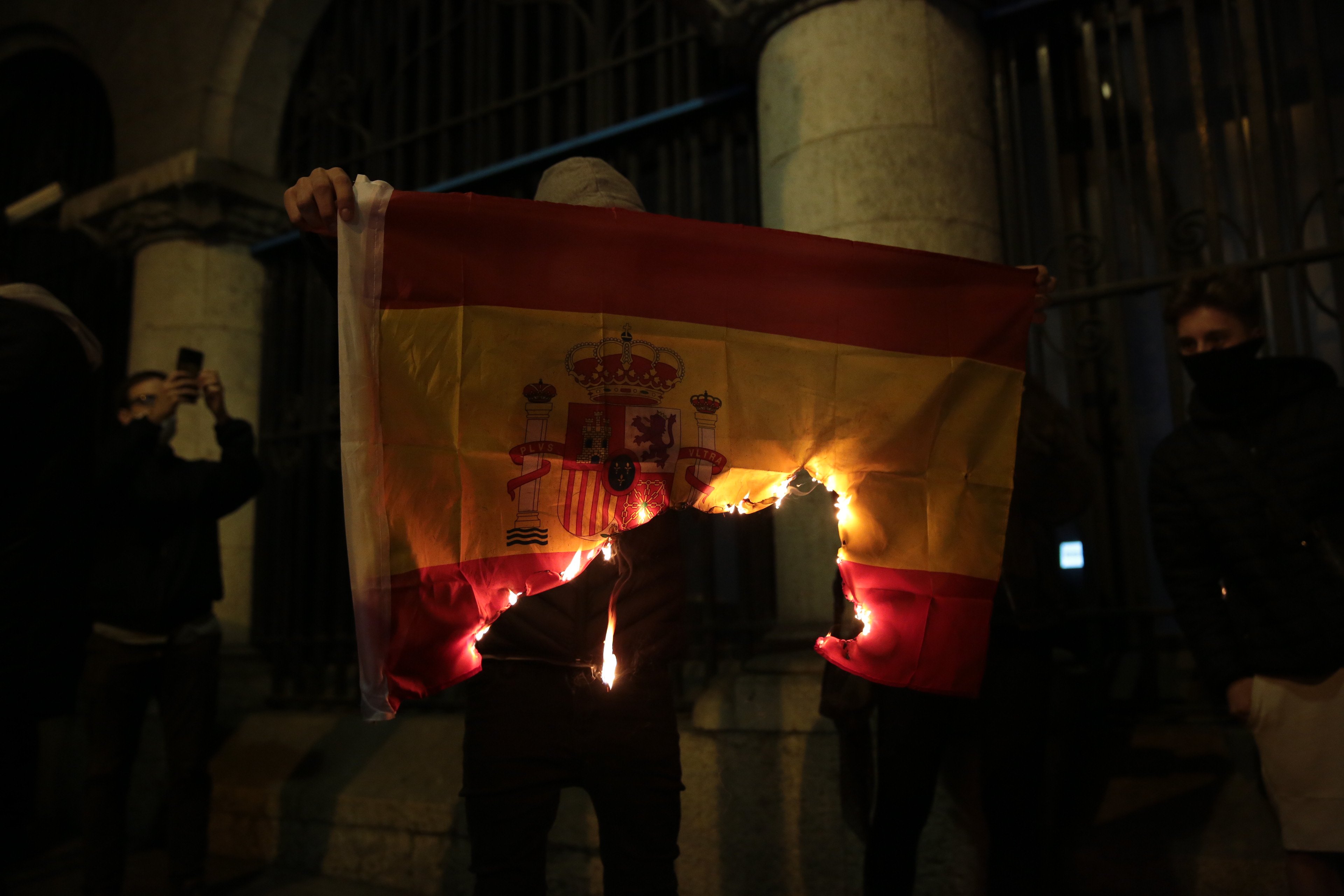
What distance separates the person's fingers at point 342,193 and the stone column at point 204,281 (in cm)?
439

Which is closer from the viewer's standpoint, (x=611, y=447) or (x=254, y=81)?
(x=611, y=447)

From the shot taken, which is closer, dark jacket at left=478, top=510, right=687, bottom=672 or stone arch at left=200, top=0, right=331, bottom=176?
dark jacket at left=478, top=510, right=687, bottom=672

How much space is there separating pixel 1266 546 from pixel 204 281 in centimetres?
587

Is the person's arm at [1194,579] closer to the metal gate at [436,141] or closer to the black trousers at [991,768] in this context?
the black trousers at [991,768]

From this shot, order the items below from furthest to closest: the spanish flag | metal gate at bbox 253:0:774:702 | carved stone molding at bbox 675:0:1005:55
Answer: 1. metal gate at bbox 253:0:774:702
2. carved stone molding at bbox 675:0:1005:55
3. the spanish flag

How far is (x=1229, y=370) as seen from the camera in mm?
2590

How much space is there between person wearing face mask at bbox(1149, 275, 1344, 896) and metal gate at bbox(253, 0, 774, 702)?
6.64 ft

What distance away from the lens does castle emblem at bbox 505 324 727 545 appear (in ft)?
6.85

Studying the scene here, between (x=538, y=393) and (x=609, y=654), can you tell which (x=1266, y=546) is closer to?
(x=609, y=654)

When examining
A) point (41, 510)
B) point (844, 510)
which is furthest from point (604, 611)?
point (41, 510)

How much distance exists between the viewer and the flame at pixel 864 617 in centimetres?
223

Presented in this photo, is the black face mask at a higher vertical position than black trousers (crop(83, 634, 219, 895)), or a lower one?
higher

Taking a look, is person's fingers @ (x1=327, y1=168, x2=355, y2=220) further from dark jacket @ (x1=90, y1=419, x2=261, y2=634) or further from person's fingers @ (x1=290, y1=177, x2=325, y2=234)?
dark jacket @ (x1=90, y1=419, x2=261, y2=634)

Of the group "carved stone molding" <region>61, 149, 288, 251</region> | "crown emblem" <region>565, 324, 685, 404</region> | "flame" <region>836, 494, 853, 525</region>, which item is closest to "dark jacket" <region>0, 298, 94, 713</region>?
"crown emblem" <region>565, 324, 685, 404</region>
